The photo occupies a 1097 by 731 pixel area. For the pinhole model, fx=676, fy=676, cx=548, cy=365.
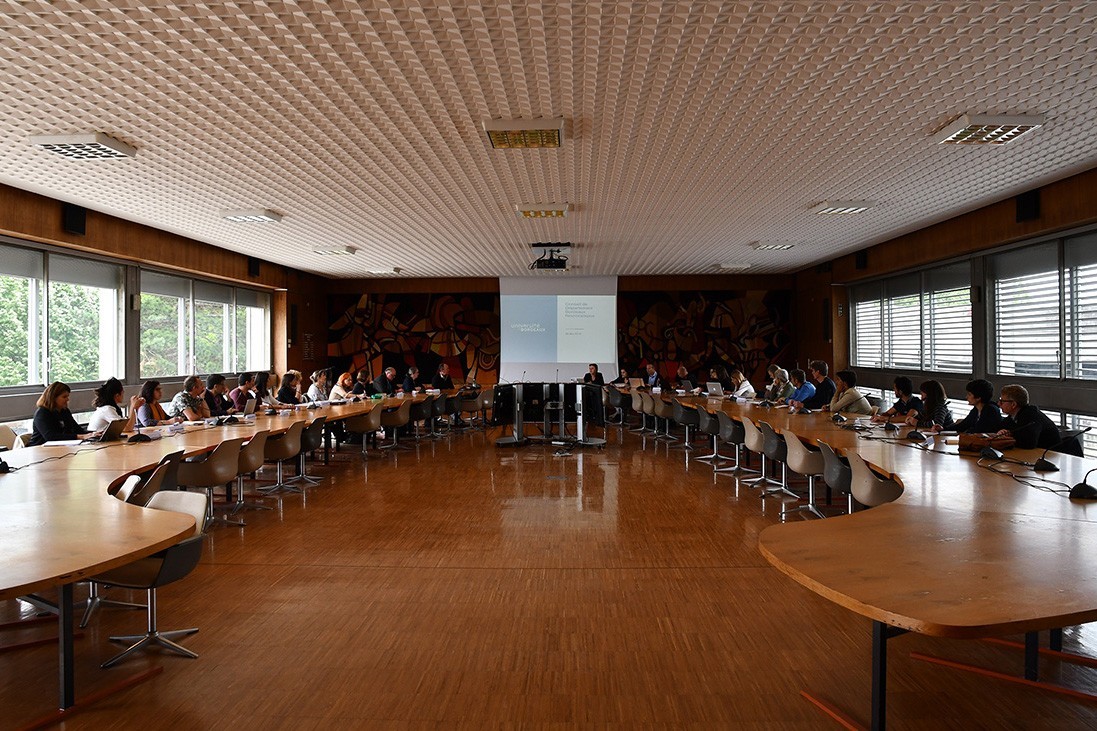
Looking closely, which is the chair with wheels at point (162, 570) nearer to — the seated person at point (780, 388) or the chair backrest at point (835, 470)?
the chair backrest at point (835, 470)

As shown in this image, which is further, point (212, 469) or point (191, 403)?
point (191, 403)

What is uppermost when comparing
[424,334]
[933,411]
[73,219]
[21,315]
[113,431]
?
[73,219]

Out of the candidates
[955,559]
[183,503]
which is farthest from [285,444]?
[955,559]

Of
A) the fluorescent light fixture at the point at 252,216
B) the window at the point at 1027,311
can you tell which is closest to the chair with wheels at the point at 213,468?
the fluorescent light fixture at the point at 252,216

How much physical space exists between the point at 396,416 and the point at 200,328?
4224 mm

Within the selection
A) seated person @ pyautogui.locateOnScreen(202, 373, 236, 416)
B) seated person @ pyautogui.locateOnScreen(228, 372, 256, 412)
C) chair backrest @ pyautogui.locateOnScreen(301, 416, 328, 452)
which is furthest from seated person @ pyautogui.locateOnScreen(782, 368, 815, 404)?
seated person @ pyautogui.locateOnScreen(202, 373, 236, 416)

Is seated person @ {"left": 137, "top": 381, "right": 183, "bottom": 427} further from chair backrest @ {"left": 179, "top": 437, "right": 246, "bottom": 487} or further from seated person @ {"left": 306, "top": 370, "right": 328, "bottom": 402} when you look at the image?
seated person @ {"left": 306, "top": 370, "right": 328, "bottom": 402}

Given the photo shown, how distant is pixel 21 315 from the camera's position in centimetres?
784

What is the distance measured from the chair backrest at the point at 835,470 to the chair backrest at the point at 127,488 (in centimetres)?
477

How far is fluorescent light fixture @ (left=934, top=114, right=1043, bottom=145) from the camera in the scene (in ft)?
15.9

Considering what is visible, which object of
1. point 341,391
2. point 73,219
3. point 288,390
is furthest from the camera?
point 341,391

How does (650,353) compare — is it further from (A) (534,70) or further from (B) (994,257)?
(A) (534,70)

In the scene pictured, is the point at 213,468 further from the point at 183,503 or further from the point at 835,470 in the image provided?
the point at 835,470

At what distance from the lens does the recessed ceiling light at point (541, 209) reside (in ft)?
25.7
